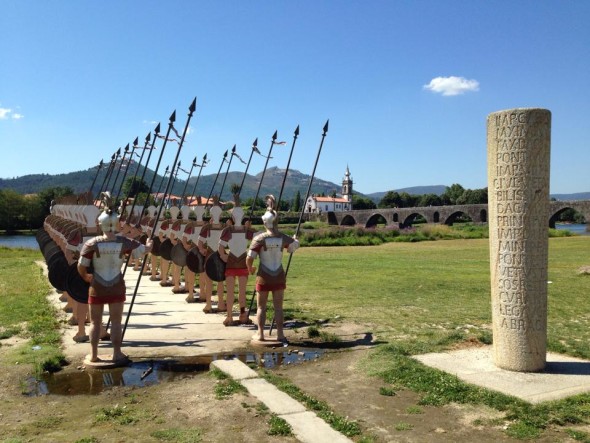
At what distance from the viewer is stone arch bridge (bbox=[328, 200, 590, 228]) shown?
62.0 metres

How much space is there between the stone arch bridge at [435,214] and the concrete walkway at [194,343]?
5892cm

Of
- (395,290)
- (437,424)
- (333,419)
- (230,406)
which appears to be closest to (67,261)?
(230,406)

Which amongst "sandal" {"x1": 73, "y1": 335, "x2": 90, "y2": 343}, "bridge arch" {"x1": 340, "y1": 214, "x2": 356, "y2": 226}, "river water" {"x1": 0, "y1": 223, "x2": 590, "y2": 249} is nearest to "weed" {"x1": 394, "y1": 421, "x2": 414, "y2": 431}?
"sandal" {"x1": 73, "y1": 335, "x2": 90, "y2": 343}

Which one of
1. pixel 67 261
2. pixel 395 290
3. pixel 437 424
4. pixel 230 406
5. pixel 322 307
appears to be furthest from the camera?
pixel 395 290

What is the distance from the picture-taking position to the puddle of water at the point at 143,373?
6.18 m

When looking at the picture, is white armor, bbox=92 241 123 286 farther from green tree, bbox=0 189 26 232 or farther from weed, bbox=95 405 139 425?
green tree, bbox=0 189 26 232

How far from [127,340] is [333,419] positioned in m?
4.81

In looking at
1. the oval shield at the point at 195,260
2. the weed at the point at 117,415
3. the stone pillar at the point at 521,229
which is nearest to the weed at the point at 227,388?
the weed at the point at 117,415

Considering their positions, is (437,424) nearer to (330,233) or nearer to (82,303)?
(82,303)

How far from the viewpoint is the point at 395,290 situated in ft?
45.3

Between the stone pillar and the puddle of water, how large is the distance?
2.69 metres

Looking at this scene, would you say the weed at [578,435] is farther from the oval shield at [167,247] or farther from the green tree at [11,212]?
the green tree at [11,212]

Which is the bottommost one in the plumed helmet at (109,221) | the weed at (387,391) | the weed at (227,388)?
the weed at (387,391)

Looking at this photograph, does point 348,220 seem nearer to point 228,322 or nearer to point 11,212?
point 11,212
